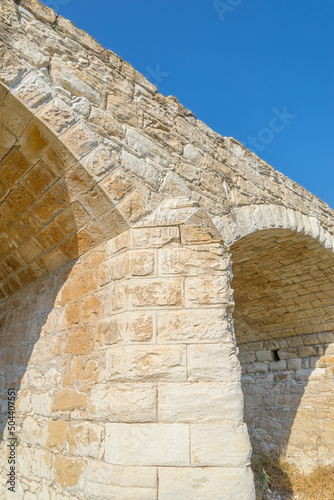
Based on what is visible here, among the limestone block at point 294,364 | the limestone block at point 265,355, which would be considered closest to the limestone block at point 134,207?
the limestone block at point 294,364

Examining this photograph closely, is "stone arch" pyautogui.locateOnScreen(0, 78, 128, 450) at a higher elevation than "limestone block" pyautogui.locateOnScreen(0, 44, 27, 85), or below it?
below

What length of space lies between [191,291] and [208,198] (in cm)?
120

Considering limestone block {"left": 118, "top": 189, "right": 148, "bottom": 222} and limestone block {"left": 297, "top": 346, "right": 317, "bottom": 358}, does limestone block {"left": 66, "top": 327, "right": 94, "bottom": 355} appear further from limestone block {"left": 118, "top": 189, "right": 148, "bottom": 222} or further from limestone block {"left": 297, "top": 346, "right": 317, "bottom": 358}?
limestone block {"left": 297, "top": 346, "right": 317, "bottom": 358}

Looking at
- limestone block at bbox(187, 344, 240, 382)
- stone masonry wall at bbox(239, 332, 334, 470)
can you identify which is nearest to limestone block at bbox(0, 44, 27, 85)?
limestone block at bbox(187, 344, 240, 382)

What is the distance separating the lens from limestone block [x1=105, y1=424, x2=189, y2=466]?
1859 mm

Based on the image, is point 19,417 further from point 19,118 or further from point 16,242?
point 19,118

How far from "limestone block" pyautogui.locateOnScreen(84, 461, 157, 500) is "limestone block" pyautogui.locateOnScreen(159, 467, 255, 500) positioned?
6 cm

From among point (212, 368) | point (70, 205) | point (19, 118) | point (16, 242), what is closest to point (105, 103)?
point (19, 118)

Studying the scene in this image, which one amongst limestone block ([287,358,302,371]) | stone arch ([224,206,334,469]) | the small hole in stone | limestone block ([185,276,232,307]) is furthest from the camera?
the small hole in stone

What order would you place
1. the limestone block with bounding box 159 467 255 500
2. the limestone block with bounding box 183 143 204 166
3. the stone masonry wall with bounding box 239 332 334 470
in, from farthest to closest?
the stone masonry wall with bounding box 239 332 334 470 → the limestone block with bounding box 183 143 204 166 → the limestone block with bounding box 159 467 255 500

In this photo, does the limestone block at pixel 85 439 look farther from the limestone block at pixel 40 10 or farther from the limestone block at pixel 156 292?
the limestone block at pixel 40 10

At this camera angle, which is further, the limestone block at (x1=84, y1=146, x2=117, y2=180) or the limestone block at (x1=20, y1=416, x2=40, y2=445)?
the limestone block at (x1=20, y1=416, x2=40, y2=445)

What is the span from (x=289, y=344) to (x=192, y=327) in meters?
4.95

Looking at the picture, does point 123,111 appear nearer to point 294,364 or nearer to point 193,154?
point 193,154
